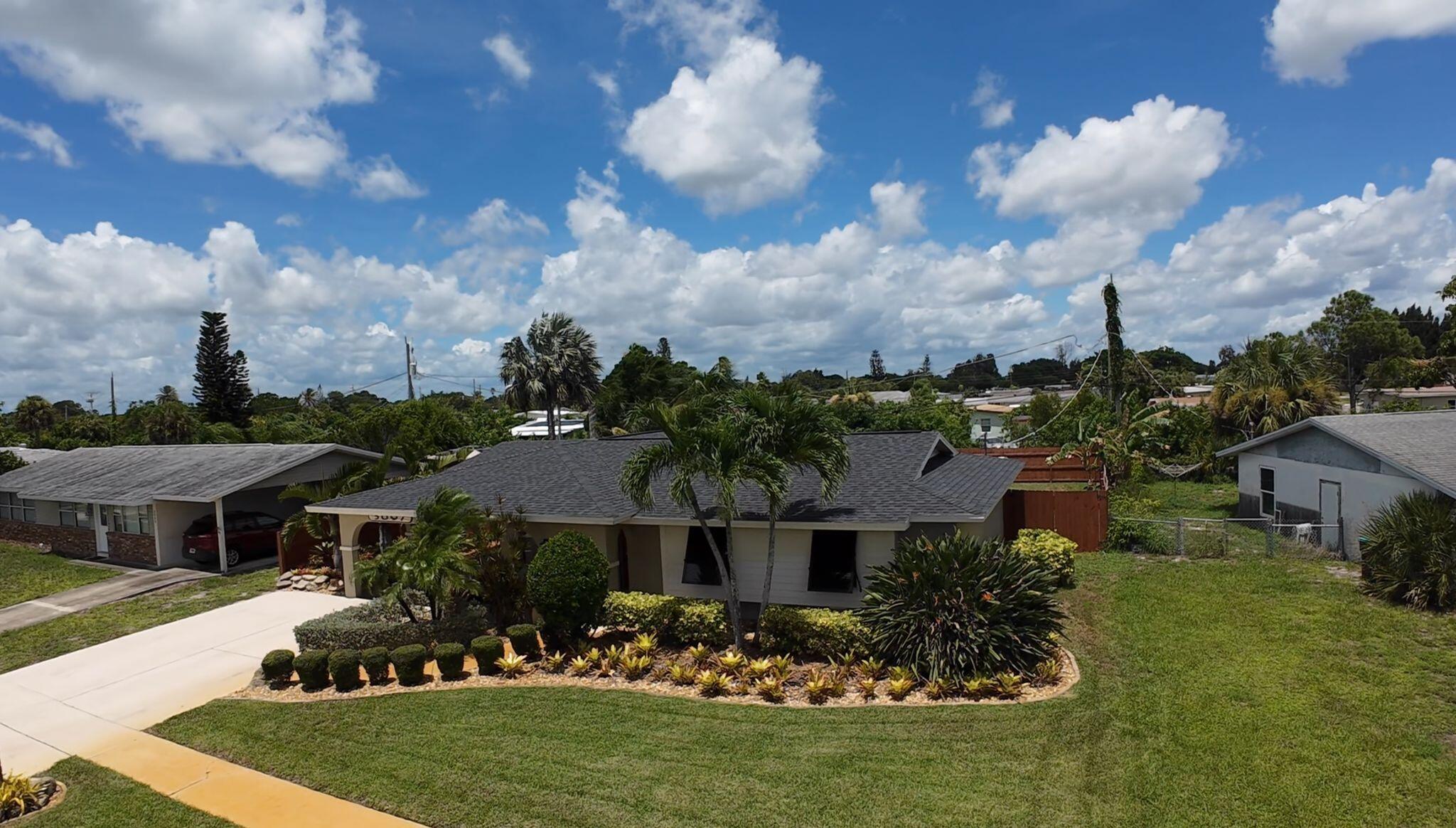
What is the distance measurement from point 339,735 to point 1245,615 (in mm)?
13631

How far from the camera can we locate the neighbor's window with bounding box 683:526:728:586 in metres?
14.0

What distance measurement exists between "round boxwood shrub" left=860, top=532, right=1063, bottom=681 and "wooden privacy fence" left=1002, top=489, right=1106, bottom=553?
8.33m

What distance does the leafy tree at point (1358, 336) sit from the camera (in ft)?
202

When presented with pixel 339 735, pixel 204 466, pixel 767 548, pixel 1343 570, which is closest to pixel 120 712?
pixel 339 735

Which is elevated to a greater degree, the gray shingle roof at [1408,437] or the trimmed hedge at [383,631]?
the gray shingle roof at [1408,437]

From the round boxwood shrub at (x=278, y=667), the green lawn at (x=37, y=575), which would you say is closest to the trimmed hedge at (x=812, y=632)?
the round boxwood shrub at (x=278, y=667)

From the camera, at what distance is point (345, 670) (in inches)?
429

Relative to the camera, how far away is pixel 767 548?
13.2m

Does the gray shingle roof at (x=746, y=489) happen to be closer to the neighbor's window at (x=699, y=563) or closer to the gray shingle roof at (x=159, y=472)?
the neighbor's window at (x=699, y=563)

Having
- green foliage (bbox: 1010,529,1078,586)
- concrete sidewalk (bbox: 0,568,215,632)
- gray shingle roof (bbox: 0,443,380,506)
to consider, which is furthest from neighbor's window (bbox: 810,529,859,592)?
concrete sidewalk (bbox: 0,568,215,632)

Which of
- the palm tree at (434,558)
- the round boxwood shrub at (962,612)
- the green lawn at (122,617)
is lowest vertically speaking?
the green lawn at (122,617)

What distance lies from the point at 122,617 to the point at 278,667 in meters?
8.10

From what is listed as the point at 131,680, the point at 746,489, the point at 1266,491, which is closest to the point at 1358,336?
the point at 1266,491

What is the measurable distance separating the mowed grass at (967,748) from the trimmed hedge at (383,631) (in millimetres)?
1604
